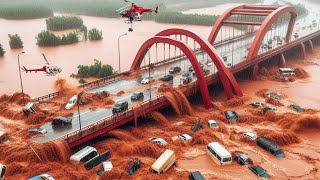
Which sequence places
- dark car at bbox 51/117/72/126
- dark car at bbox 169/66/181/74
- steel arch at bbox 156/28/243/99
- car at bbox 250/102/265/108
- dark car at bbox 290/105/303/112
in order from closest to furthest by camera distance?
dark car at bbox 51/117/72/126, dark car at bbox 290/105/303/112, car at bbox 250/102/265/108, steel arch at bbox 156/28/243/99, dark car at bbox 169/66/181/74

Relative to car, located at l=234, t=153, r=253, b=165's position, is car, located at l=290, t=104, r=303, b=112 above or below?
above

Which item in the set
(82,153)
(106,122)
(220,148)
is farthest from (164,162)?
(106,122)

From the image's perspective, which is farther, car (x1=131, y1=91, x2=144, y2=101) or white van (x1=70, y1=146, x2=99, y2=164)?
car (x1=131, y1=91, x2=144, y2=101)

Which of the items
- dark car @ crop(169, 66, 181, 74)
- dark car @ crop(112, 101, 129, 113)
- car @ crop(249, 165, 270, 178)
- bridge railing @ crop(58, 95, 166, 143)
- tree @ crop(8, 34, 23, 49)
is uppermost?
tree @ crop(8, 34, 23, 49)

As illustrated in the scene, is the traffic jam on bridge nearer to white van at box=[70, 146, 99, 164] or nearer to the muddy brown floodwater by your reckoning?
white van at box=[70, 146, 99, 164]

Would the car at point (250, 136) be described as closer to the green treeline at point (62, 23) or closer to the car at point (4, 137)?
the car at point (4, 137)

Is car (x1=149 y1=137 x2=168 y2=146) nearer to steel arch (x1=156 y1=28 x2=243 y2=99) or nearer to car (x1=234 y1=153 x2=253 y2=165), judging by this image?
car (x1=234 y1=153 x2=253 y2=165)

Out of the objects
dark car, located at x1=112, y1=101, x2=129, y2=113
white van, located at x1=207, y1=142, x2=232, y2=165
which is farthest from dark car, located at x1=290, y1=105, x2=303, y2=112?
dark car, located at x1=112, y1=101, x2=129, y2=113

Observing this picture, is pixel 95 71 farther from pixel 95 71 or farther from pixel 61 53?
pixel 61 53

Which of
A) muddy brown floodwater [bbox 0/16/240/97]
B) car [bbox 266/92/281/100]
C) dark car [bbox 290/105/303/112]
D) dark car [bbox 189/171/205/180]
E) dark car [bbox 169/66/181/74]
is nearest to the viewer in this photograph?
dark car [bbox 189/171/205/180]
